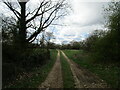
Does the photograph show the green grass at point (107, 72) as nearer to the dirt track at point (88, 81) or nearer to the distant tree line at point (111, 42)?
the dirt track at point (88, 81)

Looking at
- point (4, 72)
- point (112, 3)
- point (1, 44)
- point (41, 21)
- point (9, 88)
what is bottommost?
point (9, 88)

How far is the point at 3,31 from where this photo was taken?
8859 millimetres

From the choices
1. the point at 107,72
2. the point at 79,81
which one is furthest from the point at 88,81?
the point at 107,72

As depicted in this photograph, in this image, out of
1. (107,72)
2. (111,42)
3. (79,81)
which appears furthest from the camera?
(111,42)

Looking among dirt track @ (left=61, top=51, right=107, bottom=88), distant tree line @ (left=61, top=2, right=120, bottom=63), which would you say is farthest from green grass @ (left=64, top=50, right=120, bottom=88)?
distant tree line @ (left=61, top=2, right=120, bottom=63)

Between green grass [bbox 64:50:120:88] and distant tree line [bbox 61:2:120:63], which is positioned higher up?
distant tree line [bbox 61:2:120:63]

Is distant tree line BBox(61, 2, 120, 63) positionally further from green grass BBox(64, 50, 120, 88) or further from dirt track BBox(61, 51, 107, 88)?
dirt track BBox(61, 51, 107, 88)

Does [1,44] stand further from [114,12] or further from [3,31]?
[114,12]

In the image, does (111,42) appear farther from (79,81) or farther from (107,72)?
(79,81)

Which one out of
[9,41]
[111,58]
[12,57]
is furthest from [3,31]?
[111,58]

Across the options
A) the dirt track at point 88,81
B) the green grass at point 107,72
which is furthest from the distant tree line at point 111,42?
the dirt track at point 88,81

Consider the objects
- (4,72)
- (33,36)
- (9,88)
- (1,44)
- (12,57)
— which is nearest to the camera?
(9,88)

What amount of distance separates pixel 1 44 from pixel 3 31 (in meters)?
0.99

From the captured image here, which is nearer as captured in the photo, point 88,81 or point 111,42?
point 88,81
